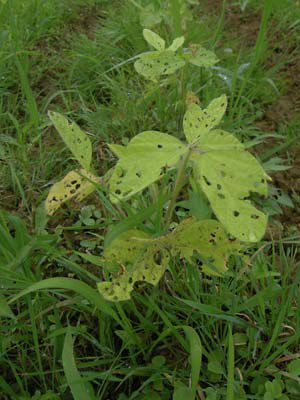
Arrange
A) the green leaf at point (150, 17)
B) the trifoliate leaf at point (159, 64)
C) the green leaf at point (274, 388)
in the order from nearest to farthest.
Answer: the green leaf at point (274, 388) < the trifoliate leaf at point (159, 64) < the green leaf at point (150, 17)

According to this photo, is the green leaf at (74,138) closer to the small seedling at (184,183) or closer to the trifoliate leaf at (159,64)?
the small seedling at (184,183)

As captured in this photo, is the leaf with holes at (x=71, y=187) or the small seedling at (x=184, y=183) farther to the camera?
the leaf with holes at (x=71, y=187)

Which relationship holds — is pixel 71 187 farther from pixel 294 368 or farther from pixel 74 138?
pixel 294 368

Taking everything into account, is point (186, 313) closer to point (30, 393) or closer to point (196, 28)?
point (30, 393)

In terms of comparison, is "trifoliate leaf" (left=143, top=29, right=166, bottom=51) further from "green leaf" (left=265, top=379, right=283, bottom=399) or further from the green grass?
"green leaf" (left=265, top=379, right=283, bottom=399)

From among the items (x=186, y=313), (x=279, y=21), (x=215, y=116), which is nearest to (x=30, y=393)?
(x=186, y=313)

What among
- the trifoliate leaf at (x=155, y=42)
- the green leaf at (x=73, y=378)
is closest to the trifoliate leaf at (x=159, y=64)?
the trifoliate leaf at (x=155, y=42)

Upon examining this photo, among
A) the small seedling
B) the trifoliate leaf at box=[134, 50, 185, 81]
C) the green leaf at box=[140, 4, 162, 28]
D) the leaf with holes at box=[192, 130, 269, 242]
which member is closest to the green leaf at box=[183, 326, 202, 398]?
the small seedling
